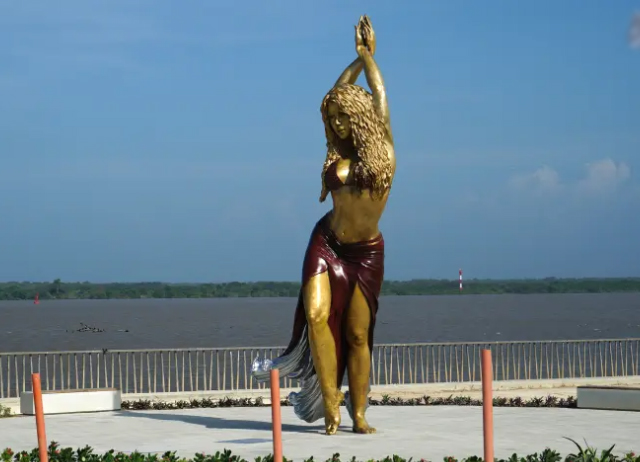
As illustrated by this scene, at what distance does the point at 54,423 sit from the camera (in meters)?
14.1

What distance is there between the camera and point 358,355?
41.7 feet

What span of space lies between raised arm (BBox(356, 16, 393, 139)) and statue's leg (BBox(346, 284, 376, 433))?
5.70ft

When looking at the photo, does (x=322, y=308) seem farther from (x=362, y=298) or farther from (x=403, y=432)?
(x=403, y=432)

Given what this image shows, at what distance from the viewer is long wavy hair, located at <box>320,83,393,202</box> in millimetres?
12094

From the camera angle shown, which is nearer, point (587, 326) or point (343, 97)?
point (343, 97)

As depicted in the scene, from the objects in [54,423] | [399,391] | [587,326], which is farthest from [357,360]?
[587,326]

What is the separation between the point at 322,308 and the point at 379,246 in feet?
2.99

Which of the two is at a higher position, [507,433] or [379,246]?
[379,246]

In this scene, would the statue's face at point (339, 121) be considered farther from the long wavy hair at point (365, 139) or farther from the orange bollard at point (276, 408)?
the orange bollard at point (276, 408)

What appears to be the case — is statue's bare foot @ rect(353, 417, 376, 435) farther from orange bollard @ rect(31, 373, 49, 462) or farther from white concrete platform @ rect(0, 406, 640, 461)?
orange bollard @ rect(31, 373, 49, 462)

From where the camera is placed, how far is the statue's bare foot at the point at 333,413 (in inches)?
492

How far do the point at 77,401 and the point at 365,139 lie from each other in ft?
18.6

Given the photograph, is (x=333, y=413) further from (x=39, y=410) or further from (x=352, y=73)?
(x=39, y=410)

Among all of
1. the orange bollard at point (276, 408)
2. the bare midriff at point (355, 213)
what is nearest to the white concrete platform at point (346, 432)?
the bare midriff at point (355, 213)
